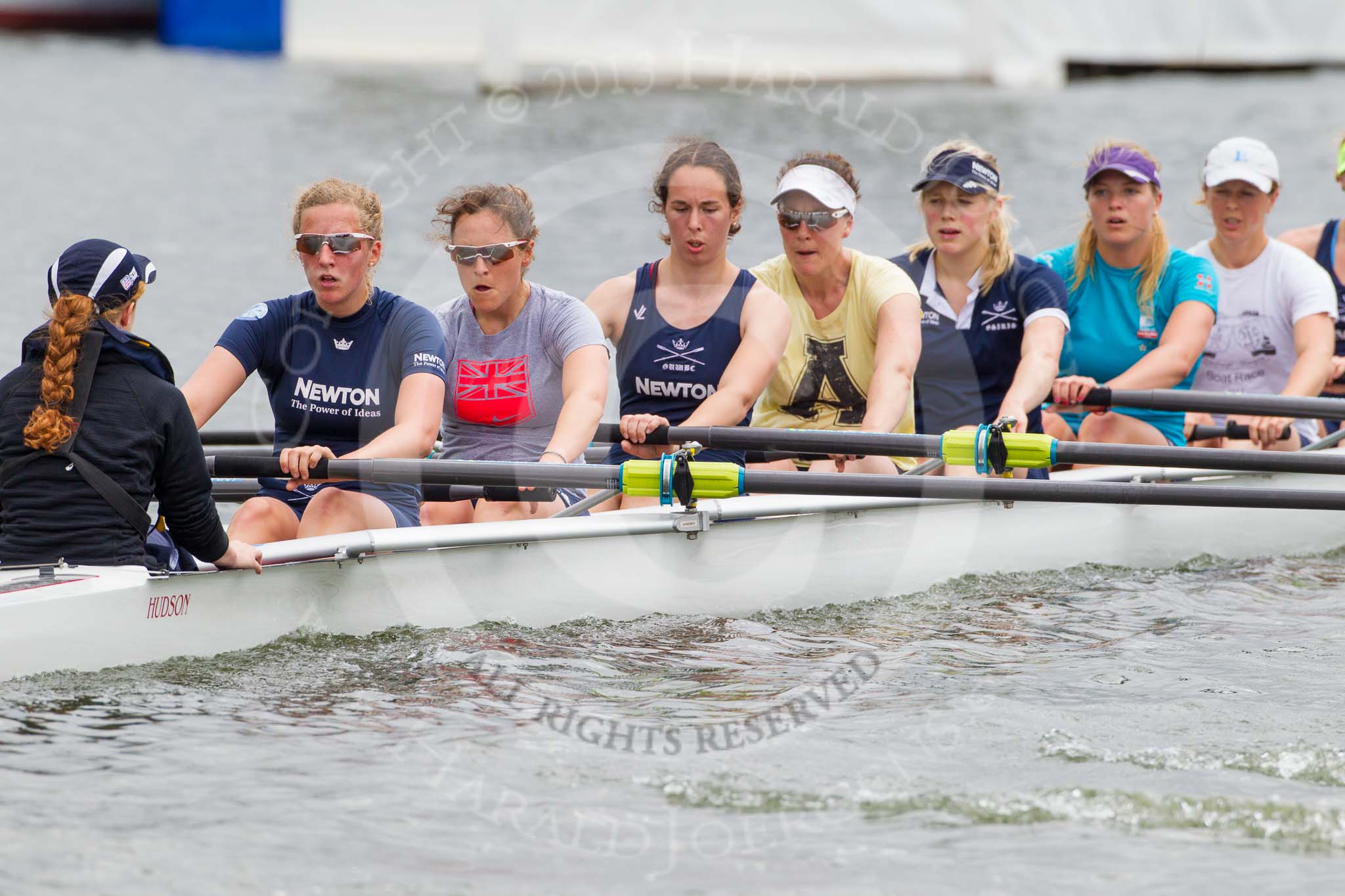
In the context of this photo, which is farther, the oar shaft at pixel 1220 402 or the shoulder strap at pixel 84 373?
the oar shaft at pixel 1220 402

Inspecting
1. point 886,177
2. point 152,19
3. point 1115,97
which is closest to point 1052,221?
point 886,177

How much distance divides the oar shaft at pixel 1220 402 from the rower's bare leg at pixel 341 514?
286cm

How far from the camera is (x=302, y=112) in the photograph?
73.7 feet

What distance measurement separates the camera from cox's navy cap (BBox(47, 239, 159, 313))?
3.87m

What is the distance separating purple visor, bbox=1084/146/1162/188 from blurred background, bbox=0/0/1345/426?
282 inches

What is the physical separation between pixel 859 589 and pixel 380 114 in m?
17.9

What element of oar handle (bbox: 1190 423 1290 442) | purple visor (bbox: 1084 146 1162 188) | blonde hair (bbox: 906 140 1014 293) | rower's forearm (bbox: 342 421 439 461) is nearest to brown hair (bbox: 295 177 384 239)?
rower's forearm (bbox: 342 421 439 461)

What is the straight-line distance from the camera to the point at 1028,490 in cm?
507

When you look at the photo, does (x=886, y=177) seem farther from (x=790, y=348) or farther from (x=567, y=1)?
(x=790, y=348)

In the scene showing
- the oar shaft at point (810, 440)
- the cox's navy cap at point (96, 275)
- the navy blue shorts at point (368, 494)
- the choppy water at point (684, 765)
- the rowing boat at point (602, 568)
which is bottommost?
the choppy water at point (684, 765)

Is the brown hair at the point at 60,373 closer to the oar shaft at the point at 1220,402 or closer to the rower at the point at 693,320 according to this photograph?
the rower at the point at 693,320

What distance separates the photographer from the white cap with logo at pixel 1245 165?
682cm

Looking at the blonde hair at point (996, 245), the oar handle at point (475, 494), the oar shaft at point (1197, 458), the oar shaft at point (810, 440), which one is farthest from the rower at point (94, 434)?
the blonde hair at point (996, 245)

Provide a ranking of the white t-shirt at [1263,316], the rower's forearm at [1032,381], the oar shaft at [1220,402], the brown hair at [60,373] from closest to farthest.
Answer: the brown hair at [60,373] < the rower's forearm at [1032,381] < the oar shaft at [1220,402] < the white t-shirt at [1263,316]
